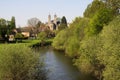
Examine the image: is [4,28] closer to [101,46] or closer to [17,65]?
[101,46]

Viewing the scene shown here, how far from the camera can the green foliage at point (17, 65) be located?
23219 mm

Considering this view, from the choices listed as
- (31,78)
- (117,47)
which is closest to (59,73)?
(31,78)

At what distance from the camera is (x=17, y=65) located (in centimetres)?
2334

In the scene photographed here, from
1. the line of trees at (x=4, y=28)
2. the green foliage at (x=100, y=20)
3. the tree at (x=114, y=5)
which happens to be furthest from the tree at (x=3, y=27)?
the green foliage at (x=100, y=20)

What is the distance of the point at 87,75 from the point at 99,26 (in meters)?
9.82

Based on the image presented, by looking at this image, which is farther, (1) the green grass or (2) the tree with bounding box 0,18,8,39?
(2) the tree with bounding box 0,18,8,39

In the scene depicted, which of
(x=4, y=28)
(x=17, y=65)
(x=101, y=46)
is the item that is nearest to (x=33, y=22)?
(x=4, y=28)

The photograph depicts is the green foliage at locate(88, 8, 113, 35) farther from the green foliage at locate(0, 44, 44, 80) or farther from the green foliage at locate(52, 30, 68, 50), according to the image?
the green foliage at locate(52, 30, 68, 50)

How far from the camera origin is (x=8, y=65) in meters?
23.2

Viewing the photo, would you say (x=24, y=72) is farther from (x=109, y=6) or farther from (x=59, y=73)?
(x=109, y=6)

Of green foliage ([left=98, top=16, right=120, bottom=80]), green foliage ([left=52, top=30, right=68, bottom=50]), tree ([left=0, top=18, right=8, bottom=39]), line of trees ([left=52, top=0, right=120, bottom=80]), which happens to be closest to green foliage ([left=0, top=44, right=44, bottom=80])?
green foliage ([left=98, top=16, right=120, bottom=80])

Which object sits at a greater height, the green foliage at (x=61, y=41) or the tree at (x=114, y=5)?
the tree at (x=114, y=5)

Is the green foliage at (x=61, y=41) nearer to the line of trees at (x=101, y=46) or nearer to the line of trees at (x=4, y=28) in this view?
the line of trees at (x=101, y=46)

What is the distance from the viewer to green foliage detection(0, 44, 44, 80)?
2322 cm
